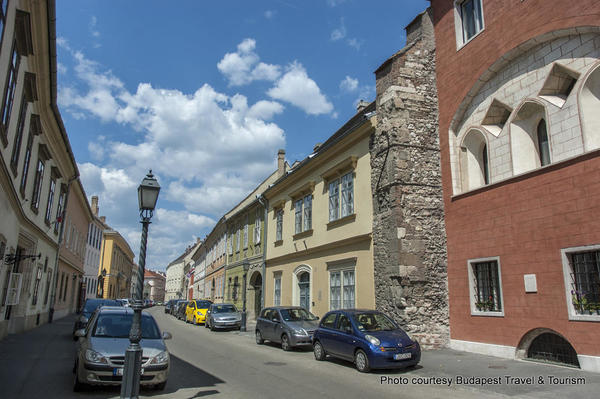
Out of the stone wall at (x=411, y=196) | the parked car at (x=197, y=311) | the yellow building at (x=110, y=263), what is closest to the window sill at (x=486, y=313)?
the stone wall at (x=411, y=196)

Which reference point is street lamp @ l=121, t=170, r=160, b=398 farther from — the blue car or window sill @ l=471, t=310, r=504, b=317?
window sill @ l=471, t=310, r=504, b=317

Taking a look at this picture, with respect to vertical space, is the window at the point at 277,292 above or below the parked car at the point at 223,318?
above

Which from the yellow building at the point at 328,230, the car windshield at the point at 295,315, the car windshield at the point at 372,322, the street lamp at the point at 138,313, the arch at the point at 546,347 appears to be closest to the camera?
the street lamp at the point at 138,313

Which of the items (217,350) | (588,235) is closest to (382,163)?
(588,235)

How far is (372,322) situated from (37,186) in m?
15.3

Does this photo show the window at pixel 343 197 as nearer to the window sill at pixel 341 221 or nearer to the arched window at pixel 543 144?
the window sill at pixel 341 221

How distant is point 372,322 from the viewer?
11547mm

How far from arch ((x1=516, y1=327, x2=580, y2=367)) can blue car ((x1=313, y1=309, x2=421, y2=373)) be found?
3.27 m

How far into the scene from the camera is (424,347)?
13.8m

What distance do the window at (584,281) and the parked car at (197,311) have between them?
23299 millimetres

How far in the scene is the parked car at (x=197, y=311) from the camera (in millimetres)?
28906

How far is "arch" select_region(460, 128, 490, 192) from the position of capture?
47.3 ft

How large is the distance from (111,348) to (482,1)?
14798 millimetres

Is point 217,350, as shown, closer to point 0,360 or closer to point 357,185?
point 0,360
